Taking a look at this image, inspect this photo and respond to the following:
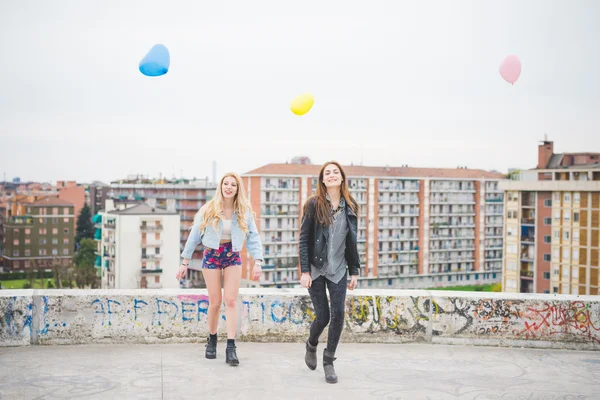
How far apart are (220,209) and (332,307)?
1230 millimetres

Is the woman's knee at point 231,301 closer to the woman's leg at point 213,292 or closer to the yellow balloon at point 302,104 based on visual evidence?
the woman's leg at point 213,292

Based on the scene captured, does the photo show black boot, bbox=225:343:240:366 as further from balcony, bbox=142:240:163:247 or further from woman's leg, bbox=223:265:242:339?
balcony, bbox=142:240:163:247

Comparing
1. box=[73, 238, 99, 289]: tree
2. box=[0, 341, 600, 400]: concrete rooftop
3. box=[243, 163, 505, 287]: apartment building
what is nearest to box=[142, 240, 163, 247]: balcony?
box=[73, 238, 99, 289]: tree

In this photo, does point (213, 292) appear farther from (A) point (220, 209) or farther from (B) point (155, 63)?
(B) point (155, 63)

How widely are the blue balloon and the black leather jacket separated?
4615 mm

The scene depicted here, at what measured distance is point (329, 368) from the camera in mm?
5043

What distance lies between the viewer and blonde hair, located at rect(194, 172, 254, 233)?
5488 mm

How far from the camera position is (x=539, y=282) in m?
83.0

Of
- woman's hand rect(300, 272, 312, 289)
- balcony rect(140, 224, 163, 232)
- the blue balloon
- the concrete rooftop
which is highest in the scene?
the blue balloon

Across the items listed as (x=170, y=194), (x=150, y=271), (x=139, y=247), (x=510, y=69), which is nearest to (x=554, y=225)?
(x=150, y=271)

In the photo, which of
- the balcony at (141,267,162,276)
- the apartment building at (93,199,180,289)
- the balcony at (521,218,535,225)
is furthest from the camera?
the balcony at (141,267,162,276)

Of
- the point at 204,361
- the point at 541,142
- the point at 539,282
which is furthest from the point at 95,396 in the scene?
the point at 541,142

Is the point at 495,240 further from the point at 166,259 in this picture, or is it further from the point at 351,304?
the point at 351,304

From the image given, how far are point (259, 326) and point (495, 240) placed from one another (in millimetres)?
118296
